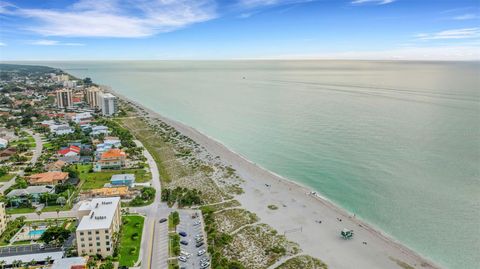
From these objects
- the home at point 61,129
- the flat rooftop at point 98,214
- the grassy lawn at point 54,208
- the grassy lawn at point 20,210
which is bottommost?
the grassy lawn at point 20,210

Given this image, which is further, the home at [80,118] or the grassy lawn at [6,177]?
the home at [80,118]

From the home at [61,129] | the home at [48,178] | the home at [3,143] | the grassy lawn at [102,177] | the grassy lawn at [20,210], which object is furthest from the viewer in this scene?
the home at [61,129]

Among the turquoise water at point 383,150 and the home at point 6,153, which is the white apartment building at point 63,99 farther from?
the home at point 6,153

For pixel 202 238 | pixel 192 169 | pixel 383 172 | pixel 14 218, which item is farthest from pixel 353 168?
pixel 14 218

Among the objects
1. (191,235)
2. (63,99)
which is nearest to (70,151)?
(191,235)

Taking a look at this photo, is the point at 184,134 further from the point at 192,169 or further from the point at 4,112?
the point at 4,112

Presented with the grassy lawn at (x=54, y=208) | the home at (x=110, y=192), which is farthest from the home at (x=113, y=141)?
the grassy lawn at (x=54, y=208)

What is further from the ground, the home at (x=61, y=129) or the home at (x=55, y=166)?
the home at (x=61, y=129)
